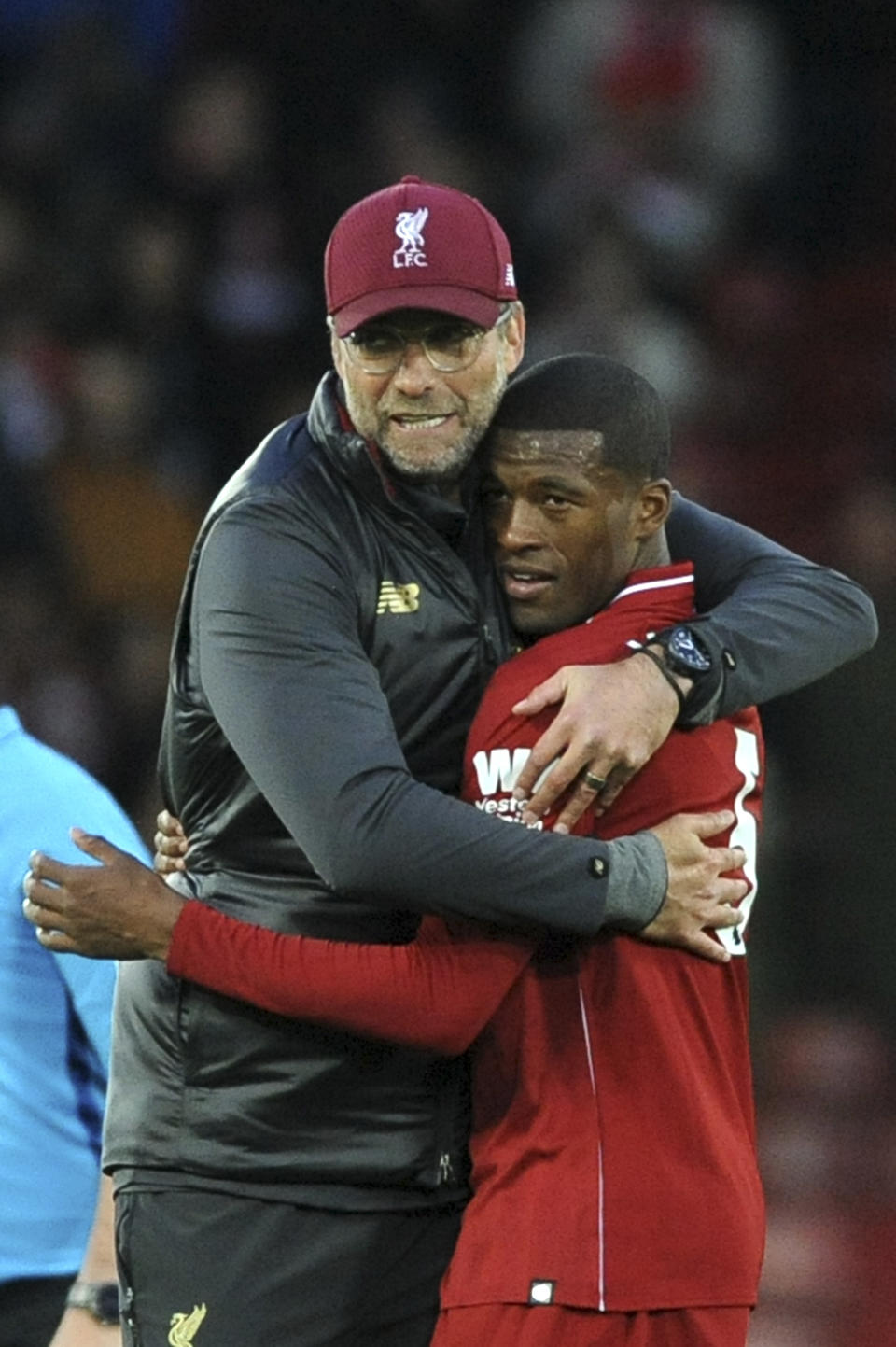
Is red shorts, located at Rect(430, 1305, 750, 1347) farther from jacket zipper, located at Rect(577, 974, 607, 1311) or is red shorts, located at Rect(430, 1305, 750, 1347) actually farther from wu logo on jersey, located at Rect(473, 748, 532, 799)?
wu logo on jersey, located at Rect(473, 748, 532, 799)

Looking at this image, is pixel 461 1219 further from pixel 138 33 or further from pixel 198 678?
pixel 138 33

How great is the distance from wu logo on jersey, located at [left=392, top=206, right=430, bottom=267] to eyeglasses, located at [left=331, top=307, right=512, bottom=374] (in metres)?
0.08

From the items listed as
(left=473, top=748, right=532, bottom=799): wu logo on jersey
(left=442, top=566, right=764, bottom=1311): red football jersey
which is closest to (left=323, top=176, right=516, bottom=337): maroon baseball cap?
(left=442, top=566, right=764, bottom=1311): red football jersey

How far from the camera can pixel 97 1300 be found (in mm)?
3639

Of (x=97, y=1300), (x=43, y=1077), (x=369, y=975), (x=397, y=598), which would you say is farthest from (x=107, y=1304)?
(x=397, y=598)

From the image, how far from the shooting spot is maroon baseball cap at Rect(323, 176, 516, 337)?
10.2 feet

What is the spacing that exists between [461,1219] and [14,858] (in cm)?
79

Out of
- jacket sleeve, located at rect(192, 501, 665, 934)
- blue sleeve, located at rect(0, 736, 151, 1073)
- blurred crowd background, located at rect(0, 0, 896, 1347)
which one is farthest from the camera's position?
blurred crowd background, located at rect(0, 0, 896, 1347)

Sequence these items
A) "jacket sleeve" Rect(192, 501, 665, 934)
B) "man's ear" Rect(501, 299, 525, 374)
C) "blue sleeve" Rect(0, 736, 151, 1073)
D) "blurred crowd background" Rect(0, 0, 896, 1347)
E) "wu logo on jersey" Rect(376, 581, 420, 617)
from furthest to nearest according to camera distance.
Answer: "blurred crowd background" Rect(0, 0, 896, 1347) → "blue sleeve" Rect(0, 736, 151, 1073) → "man's ear" Rect(501, 299, 525, 374) → "wu logo on jersey" Rect(376, 581, 420, 617) → "jacket sleeve" Rect(192, 501, 665, 934)

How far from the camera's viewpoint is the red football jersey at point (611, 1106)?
288 cm

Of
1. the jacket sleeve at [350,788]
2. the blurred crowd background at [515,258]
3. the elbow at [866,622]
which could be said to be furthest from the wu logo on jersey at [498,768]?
the blurred crowd background at [515,258]

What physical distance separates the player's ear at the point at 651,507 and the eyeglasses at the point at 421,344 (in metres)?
0.27

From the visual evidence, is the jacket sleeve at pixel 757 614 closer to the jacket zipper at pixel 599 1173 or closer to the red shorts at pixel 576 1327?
the jacket zipper at pixel 599 1173

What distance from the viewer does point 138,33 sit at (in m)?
8.80
